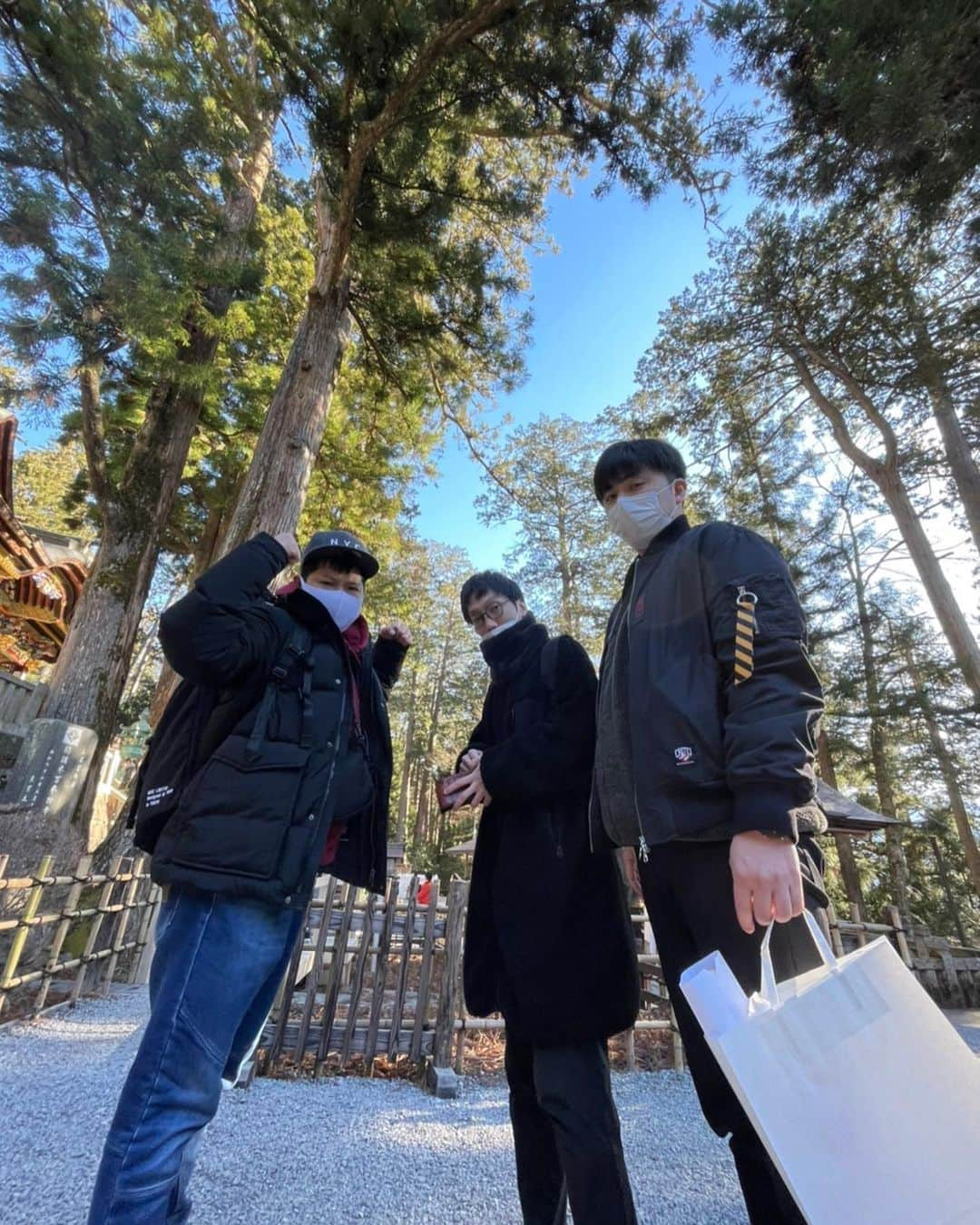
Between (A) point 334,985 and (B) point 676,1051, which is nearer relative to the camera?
(A) point 334,985

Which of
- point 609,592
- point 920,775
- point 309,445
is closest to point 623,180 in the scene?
point 309,445

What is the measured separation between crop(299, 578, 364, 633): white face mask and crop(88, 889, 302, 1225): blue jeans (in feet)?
2.63

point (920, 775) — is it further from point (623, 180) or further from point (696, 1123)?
point (623, 180)

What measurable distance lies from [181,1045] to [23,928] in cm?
374

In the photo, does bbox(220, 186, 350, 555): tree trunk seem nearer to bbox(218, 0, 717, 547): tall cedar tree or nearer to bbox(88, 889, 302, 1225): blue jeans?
bbox(218, 0, 717, 547): tall cedar tree

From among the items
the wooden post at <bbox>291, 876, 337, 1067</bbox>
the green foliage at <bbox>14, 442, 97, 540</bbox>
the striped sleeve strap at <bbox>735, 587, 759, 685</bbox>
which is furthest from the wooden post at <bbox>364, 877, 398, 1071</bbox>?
the green foliage at <bbox>14, 442, 97, 540</bbox>

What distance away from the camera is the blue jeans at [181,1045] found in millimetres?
1127

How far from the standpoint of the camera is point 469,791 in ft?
5.44

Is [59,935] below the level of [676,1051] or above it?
above

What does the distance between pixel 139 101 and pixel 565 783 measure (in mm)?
5371

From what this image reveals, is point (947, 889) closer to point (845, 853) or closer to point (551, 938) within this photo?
point (845, 853)

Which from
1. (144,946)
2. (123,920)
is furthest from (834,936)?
(144,946)

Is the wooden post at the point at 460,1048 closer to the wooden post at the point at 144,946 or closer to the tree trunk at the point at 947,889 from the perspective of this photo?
the wooden post at the point at 144,946

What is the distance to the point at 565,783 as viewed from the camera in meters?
1.64
